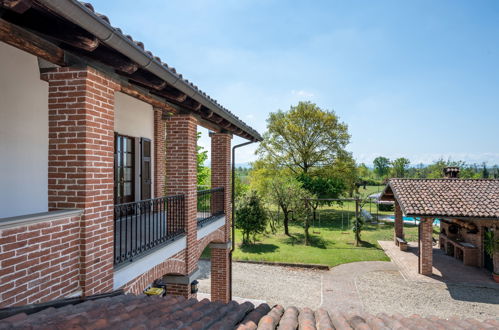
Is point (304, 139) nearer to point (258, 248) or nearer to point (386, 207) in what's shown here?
point (386, 207)

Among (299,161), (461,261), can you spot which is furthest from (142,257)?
(299,161)

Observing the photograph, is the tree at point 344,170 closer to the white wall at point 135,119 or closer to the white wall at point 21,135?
the white wall at point 135,119

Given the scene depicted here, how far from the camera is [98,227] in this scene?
336cm

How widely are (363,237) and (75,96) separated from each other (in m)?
19.6

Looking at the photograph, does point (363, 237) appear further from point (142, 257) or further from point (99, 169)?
point (99, 169)

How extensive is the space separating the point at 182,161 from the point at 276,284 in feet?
25.4

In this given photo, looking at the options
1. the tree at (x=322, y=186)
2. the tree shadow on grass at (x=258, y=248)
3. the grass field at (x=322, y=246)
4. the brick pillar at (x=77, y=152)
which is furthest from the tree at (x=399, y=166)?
the brick pillar at (x=77, y=152)

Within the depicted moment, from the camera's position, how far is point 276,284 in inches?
455

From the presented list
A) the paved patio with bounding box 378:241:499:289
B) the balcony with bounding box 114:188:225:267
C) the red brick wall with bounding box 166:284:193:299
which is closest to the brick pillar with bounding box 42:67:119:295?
the balcony with bounding box 114:188:225:267

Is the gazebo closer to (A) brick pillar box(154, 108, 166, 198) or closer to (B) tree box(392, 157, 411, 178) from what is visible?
(A) brick pillar box(154, 108, 166, 198)

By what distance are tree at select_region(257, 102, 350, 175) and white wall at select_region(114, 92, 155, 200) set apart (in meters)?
21.3

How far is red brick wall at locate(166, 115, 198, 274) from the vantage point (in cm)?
603

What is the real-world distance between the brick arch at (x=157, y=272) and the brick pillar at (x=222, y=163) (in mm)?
3113

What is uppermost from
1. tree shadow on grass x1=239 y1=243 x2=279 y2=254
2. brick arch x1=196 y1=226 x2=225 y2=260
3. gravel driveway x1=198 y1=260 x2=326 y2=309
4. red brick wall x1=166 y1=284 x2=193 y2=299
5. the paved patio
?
brick arch x1=196 y1=226 x2=225 y2=260
